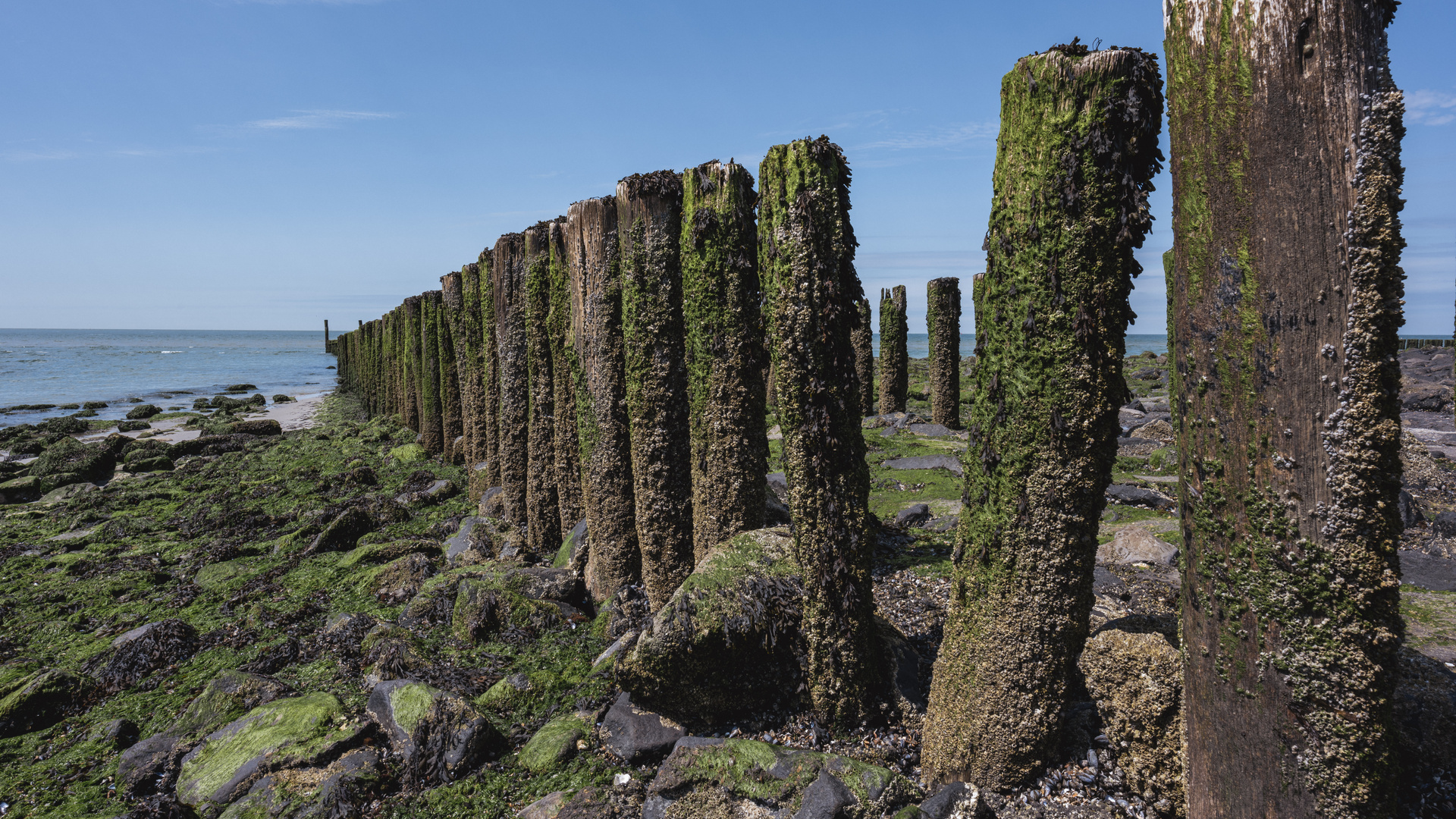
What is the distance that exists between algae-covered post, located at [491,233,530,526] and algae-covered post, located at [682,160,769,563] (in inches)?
159

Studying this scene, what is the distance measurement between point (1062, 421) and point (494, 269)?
7.92 m

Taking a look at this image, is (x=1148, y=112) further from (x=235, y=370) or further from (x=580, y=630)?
(x=235, y=370)

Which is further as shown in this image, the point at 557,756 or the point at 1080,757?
the point at 557,756

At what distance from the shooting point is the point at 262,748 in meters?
4.94

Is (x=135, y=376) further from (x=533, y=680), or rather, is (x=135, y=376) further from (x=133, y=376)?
(x=533, y=680)

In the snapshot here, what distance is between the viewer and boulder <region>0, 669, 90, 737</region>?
230 inches

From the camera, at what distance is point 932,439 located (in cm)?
1465

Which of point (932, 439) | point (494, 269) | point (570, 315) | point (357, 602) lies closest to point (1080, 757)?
point (570, 315)

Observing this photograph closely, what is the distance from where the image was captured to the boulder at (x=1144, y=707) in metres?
3.45

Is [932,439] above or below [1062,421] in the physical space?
below

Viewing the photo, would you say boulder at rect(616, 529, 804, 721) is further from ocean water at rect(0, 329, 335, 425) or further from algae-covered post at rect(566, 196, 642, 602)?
ocean water at rect(0, 329, 335, 425)

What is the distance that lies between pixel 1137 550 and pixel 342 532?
9327 mm

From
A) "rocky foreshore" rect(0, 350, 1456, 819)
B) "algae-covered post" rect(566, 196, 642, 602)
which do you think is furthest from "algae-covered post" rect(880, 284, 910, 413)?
"algae-covered post" rect(566, 196, 642, 602)

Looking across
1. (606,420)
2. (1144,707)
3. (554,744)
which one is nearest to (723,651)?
(554,744)
